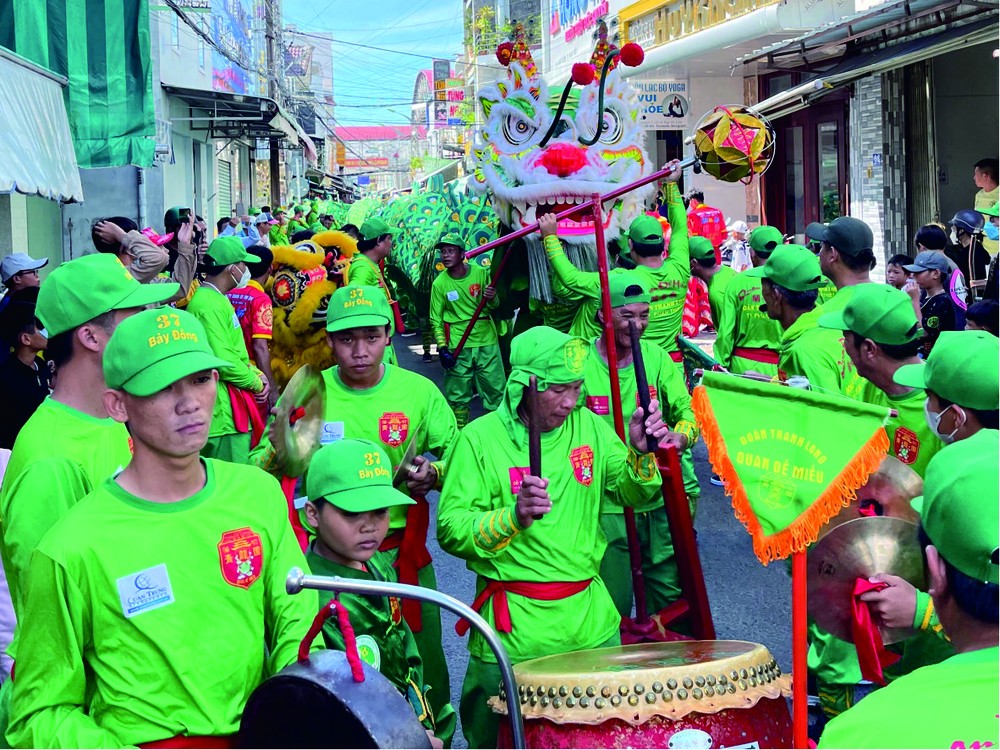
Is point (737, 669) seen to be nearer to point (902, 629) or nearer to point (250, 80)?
point (902, 629)

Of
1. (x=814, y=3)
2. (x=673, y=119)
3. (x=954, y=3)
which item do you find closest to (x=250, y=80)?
(x=673, y=119)

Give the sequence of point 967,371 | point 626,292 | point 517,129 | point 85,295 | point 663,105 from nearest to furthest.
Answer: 1. point 85,295
2. point 967,371
3. point 626,292
4. point 517,129
5. point 663,105

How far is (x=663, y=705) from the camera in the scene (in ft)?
9.95

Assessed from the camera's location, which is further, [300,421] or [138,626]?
[300,421]

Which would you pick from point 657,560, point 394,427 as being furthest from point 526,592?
point 657,560

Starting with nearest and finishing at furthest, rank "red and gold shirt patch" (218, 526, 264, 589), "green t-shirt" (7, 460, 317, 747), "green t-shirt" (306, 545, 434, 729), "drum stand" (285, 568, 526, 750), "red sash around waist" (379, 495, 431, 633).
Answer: "drum stand" (285, 568, 526, 750)
"green t-shirt" (7, 460, 317, 747)
"red and gold shirt patch" (218, 526, 264, 589)
"green t-shirt" (306, 545, 434, 729)
"red sash around waist" (379, 495, 431, 633)

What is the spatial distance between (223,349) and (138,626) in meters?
4.69

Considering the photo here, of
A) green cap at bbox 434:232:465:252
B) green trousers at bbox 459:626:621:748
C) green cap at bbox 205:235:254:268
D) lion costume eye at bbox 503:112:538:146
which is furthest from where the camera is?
green cap at bbox 434:232:465:252

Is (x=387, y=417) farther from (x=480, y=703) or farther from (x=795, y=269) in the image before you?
(x=795, y=269)

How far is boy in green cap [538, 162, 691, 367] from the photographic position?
27.7 ft

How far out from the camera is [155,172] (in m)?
17.5

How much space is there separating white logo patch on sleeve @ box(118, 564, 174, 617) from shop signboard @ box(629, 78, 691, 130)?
62.2 ft

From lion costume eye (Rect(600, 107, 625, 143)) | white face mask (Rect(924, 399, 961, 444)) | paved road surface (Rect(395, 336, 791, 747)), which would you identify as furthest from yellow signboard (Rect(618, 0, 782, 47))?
white face mask (Rect(924, 399, 961, 444))

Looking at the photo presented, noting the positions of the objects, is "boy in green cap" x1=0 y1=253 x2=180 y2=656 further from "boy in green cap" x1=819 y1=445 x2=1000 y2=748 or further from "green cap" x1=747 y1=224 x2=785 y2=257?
"green cap" x1=747 y1=224 x2=785 y2=257
